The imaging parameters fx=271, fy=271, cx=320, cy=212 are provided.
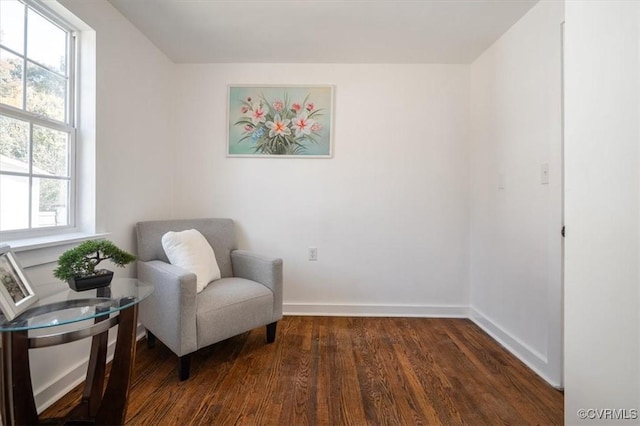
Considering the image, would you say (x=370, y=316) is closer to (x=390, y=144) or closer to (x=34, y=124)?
(x=390, y=144)

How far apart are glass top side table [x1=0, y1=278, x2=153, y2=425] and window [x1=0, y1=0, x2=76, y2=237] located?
0.62 m

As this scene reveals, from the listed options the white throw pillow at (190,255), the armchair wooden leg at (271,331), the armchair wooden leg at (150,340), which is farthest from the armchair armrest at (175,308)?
the armchair wooden leg at (271,331)

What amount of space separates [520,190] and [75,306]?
249cm

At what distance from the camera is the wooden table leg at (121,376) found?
3.64 feet

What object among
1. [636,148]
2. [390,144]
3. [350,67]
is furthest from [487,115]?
[636,148]

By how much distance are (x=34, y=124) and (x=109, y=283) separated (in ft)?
3.24

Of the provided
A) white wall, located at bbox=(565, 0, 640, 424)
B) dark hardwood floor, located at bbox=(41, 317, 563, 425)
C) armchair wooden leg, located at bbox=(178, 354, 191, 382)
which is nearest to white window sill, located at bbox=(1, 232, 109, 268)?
dark hardwood floor, located at bbox=(41, 317, 563, 425)

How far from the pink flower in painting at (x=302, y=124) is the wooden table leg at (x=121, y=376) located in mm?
1855

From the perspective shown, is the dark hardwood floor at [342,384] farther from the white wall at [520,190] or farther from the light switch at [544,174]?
the light switch at [544,174]

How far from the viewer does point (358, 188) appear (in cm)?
250

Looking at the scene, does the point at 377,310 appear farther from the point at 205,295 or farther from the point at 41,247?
the point at 41,247

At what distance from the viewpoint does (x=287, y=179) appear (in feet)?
8.22

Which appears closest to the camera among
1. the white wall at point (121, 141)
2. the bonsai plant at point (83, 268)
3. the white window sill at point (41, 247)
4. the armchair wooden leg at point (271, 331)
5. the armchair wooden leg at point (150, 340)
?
the bonsai plant at point (83, 268)

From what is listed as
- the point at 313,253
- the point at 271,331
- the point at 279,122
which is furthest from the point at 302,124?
the point at 271,331
